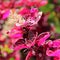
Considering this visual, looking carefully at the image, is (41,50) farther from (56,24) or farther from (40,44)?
(56,24)

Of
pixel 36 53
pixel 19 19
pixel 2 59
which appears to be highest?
pixel 19 19

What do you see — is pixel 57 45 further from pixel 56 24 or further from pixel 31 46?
pixel 56 24

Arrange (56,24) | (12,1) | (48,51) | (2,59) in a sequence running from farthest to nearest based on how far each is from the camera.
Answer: (56,24)
(12,1)
(2,59)
(48,51)

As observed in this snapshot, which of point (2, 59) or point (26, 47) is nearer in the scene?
point (26, 47)

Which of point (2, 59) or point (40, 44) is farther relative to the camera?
point (2, 59)

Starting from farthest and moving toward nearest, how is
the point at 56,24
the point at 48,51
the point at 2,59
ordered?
1. the point at 56,24
2. the point at 2,59
3. the point at 48,51

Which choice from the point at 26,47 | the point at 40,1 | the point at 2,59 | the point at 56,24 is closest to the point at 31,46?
the point at 26,47

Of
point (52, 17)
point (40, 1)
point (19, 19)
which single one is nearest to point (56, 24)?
point (52, 17)

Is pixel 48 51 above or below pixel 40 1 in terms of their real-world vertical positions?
below

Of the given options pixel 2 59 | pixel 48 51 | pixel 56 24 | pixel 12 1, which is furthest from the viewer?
pixel 56 24
